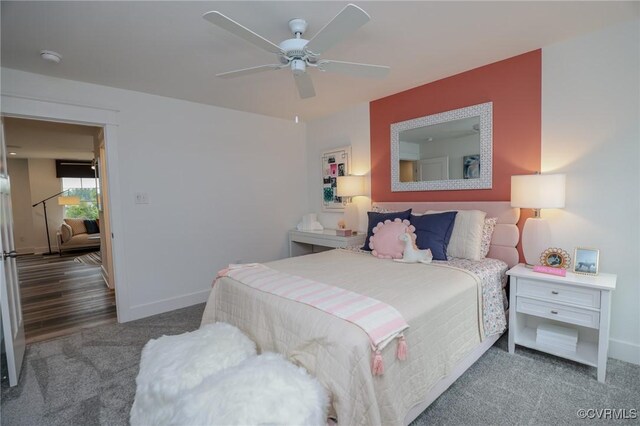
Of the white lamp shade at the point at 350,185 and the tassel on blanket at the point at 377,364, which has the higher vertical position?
the white lamp shade at the point at 350,185

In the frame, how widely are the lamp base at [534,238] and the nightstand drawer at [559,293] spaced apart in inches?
11.6

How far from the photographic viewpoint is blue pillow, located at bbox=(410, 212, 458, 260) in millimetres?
2534

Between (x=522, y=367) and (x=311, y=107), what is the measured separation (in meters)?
3.33

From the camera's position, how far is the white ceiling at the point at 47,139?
4.21 m

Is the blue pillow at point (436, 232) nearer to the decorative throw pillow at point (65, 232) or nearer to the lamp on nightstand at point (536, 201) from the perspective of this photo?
the lamp on nightstand at point (536, 201)

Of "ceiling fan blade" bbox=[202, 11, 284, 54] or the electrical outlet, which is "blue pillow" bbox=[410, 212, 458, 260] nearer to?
"ceiling fan blade" bbox=[202, 11, 284, 54]

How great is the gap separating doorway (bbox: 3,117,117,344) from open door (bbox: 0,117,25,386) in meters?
0.63

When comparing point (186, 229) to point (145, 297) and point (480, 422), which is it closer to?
point (145, 297)

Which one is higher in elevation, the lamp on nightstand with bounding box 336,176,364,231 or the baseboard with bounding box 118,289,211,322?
the lamp on nightstand with bounding box 336,176,364,231

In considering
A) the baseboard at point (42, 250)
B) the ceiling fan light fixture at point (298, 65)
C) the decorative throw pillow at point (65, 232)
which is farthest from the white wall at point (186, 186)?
the baseboard at point (42, 250)

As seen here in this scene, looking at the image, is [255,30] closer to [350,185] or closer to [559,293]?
[350,185]

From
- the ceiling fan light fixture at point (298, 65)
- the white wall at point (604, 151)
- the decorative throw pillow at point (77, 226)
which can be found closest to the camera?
the ceiling fan light fixture at point (298, 65)

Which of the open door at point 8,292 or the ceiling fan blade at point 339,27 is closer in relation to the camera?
the ceiling fan blade at point 339,27

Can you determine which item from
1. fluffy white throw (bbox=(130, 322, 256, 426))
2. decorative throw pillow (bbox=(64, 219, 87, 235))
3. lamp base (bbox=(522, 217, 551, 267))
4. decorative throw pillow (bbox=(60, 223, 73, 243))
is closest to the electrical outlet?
fluffy white throw (bbox=(130, 322, 256, 426))
